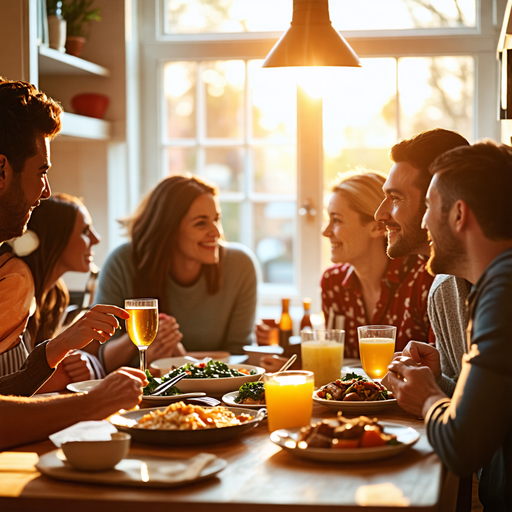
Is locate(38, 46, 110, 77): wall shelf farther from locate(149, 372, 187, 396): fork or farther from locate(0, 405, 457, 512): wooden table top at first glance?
locate(0, 405, 457, 512): wooden table top

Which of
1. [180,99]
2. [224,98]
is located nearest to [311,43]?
[224,98]

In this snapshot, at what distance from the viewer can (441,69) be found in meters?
3.84

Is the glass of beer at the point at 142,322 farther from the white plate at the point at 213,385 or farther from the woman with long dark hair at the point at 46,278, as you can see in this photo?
the woman with long dark hair at the point at 46,278

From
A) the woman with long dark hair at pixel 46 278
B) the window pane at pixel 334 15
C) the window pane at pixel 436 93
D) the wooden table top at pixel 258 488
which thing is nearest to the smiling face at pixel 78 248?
the woman with long dark hair at pixel 46 278

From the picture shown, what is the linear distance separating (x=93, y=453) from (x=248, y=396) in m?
0.59

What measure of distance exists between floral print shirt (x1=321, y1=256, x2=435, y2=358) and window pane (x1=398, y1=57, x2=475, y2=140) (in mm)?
1319

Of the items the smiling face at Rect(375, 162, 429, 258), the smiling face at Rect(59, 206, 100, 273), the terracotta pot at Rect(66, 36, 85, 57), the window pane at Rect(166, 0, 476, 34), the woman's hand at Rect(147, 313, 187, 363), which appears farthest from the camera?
the window pane at Rect(166, 0, 476, 34)

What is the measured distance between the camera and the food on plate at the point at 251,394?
1.73 metres

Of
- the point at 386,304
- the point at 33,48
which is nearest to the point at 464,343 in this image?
the point at 386,304

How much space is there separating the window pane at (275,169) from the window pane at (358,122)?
7.4 inches

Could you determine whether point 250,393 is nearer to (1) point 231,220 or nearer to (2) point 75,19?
(1) point 231,220

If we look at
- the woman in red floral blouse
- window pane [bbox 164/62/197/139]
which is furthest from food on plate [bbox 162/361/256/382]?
window pane [bbox 164/62/197/139]

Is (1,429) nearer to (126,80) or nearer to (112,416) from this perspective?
(112,416)

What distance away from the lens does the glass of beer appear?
1837mm
